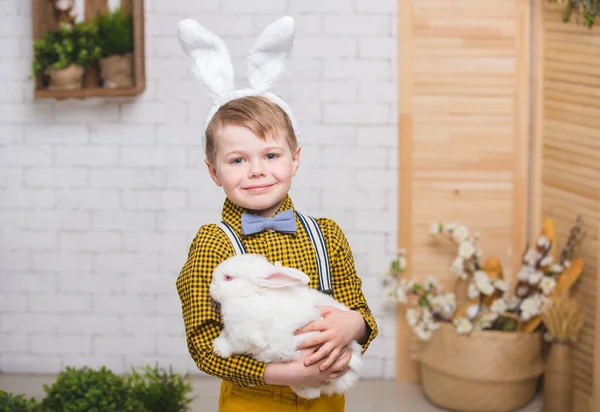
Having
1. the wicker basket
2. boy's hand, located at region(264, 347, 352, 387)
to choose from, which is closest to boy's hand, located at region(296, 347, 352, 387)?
boy's hand, located at region(264, 347, 352, 387)

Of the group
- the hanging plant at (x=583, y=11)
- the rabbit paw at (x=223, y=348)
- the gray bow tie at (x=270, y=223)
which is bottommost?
the rabbit paw at (x=223, y=348)

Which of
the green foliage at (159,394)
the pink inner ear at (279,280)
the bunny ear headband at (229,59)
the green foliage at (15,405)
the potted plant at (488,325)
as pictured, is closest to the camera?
the pink inner ear at (279,280)

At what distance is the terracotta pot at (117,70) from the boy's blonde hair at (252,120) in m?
1.97

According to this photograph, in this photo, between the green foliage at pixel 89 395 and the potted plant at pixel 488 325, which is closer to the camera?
the green foliage at pixel 89 395

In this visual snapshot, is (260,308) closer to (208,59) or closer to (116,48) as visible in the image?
(208,59)

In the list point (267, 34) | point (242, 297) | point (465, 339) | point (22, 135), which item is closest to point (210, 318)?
point (242, 297)

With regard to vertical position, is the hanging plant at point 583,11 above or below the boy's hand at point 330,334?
above

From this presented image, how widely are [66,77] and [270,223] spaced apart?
2103mm

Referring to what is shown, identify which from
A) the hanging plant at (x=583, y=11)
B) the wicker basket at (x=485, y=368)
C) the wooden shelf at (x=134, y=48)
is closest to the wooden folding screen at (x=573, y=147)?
the hanging plant at (x=583, y=11)

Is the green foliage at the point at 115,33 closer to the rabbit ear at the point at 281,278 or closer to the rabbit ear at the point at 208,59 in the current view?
the rabbit ear at the point at 208,59

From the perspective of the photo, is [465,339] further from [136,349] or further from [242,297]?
[242,297]

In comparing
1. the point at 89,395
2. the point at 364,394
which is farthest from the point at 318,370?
the point at 364,394

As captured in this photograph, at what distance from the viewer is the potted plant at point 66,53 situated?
3.41 metres

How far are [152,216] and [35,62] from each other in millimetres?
778
